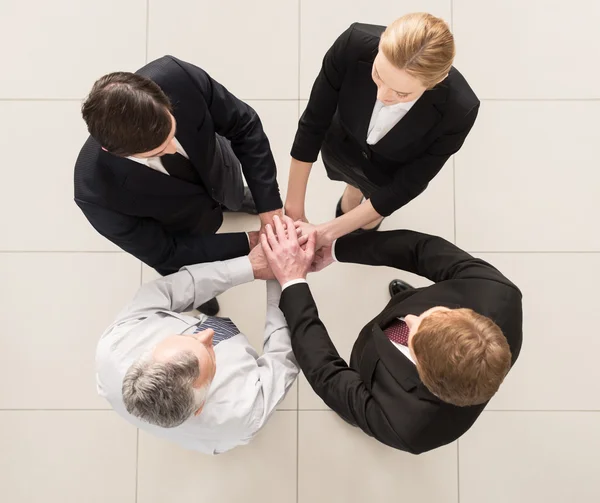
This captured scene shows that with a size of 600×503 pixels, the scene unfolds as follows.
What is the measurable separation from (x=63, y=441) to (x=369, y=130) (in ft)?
6.62

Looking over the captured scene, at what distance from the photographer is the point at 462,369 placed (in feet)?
3.76

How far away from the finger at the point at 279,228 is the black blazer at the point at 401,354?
24cm

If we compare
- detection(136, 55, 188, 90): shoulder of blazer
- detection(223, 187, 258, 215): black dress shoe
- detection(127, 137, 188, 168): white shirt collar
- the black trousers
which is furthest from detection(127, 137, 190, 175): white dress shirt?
detection(223, 187, 258, 215): black dress shoe

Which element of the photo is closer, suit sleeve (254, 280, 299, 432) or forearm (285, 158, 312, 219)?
suit sleeve (254, 280, 299, 432)

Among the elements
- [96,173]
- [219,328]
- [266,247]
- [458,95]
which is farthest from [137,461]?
[458,95]

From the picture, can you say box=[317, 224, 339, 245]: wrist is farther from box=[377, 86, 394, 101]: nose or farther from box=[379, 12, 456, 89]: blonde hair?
box=[379, 12, 456, 89]: blonde hair

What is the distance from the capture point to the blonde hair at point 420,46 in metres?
1.23

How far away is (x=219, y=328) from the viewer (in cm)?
172

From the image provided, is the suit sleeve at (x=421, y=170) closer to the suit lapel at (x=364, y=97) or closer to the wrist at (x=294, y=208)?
the suit lapel at (x=364, y=97)

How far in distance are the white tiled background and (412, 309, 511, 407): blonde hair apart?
4.06ft

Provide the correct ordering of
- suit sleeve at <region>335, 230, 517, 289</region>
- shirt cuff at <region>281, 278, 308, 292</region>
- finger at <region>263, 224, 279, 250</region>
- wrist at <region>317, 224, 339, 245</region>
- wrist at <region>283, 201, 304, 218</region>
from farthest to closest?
wrist at <region>283, 201, 304, 218</region>, wrist at <region>317, 224, 339, 245</region>, finger at <region>263, 224, 279, 250</region>, shirt cuff at <region>281, 278, 308, 292</region>, suit sleeve at <region>335, 230, 517, 289</region>

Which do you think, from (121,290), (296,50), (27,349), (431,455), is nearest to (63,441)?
(27,349)

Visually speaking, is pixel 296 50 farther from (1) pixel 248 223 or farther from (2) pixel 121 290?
(2) pixel 121 290

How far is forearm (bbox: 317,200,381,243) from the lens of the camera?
1860 mm
